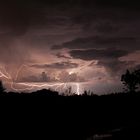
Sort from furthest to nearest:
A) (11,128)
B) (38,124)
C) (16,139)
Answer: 1. (38,124)
2. (11,128)
3. (16,139)

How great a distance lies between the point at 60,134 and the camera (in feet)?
83.8

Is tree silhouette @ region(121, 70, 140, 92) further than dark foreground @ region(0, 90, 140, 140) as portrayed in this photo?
Yes

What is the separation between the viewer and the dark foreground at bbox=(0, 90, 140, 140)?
80.4 feet

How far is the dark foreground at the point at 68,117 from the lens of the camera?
24500 mm

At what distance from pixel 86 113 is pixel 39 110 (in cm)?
606

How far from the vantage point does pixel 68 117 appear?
3106 cm

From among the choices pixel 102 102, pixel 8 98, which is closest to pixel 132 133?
pixel 8 98

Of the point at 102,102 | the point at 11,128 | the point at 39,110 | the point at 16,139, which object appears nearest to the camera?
the point at 16,139

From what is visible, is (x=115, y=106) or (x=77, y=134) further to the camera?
(x=115, y=106)

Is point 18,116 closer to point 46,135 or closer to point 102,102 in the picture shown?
point 46,135

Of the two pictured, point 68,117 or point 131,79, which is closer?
point 68,117

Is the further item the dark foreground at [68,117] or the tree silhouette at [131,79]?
the tree silhouette at [131,79]

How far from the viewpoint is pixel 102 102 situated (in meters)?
37.9

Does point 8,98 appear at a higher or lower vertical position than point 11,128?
higher
